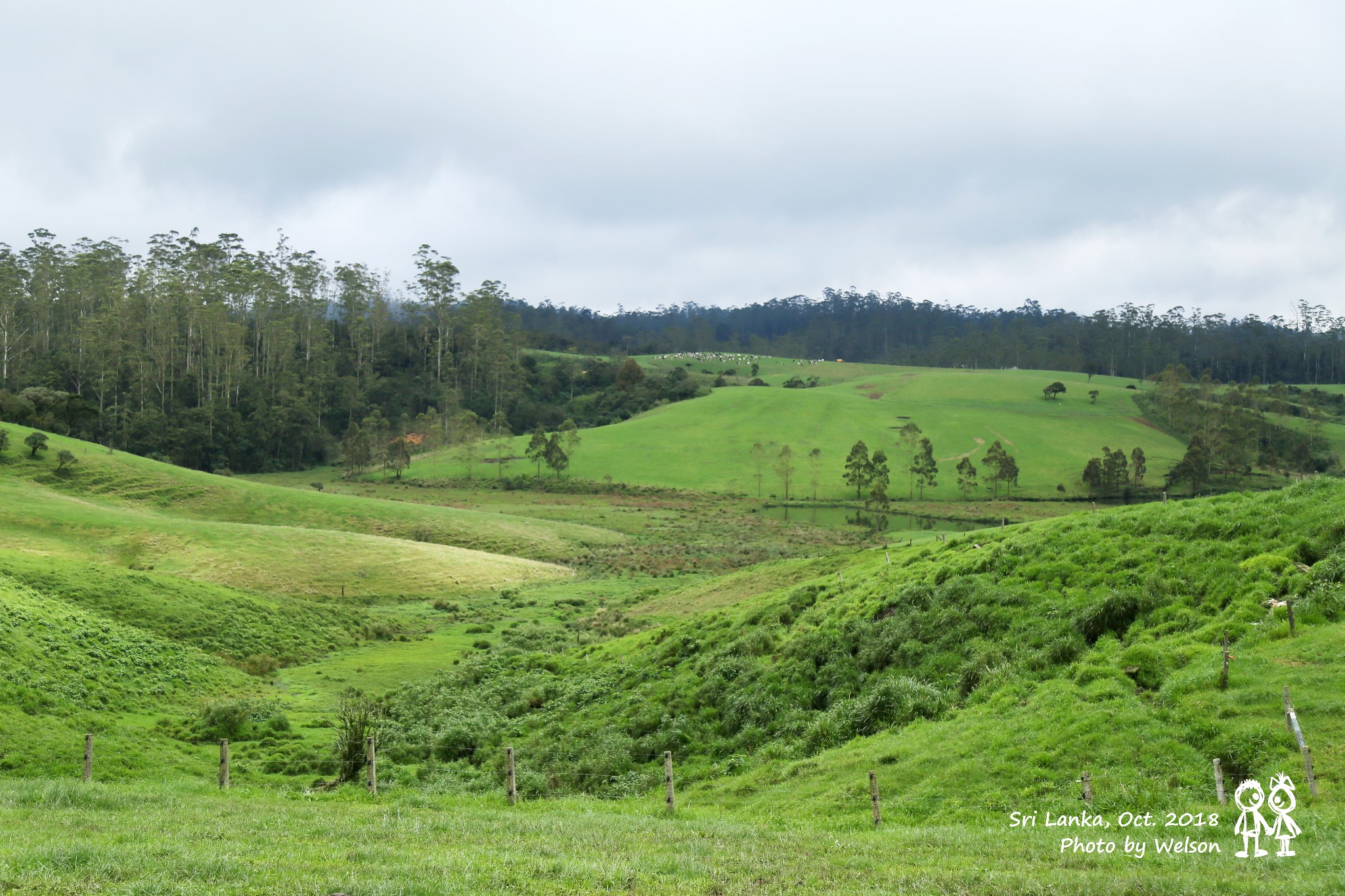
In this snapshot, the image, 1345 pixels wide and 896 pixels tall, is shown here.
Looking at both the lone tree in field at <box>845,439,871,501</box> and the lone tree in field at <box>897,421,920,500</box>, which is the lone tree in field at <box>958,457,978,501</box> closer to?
the lone tree in field at <box>897,421,920,500</box>

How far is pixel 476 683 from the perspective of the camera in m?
29.8

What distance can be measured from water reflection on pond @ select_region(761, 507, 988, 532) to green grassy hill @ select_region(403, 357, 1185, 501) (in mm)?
9862

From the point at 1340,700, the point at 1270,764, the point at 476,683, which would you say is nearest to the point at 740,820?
the point at 1270,764

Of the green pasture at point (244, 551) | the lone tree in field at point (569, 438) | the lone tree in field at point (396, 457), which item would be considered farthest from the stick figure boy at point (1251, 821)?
the lone tree in field at point (396, 457)

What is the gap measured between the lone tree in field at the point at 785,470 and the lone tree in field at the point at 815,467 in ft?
10.3

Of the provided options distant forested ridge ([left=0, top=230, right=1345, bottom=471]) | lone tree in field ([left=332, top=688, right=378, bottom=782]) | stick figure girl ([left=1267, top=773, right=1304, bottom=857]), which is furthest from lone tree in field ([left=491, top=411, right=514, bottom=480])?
stick figure girl ([left=1267, top=773, right=1304, bottom=857])

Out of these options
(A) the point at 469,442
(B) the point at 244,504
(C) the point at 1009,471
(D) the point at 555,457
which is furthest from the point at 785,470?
(B) the point at 244,504

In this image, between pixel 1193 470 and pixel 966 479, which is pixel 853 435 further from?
pixel 1193 470

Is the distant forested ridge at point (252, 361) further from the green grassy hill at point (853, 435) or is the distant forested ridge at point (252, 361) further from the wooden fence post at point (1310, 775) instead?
the wooden fence post at point (1310, 775)

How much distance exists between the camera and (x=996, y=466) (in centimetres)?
11419

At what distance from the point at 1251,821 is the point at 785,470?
97.5 metres

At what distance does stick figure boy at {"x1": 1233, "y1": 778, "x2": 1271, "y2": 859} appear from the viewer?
10.3 m

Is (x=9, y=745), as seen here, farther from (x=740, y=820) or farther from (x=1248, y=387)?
(x=1248, y=387)

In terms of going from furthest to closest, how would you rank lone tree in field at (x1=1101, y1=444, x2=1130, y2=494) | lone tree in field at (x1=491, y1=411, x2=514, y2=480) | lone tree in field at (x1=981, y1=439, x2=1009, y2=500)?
lone tree in field at (x1=491, y1=411, x2=514, y2=480) < lone tree in field at (x1=981, y1=439, x2=1009, y2=500) < lone tree in field at (x1=1101, y1=444, x2=1130, y2=494)
